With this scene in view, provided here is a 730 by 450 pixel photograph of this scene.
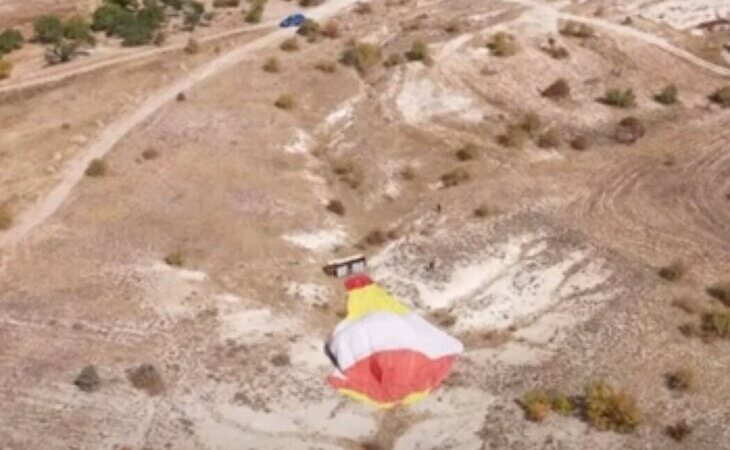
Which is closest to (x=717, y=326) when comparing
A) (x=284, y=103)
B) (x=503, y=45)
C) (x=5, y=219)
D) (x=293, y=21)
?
(x=284, y=103)

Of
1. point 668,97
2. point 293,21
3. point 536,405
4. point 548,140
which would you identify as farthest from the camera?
point 293,21

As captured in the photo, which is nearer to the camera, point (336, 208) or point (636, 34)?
point (336, 208)

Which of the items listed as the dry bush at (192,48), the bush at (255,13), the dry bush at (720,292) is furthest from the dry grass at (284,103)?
the dry bush at (720,292)

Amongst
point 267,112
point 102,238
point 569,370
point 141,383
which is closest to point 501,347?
point 569,370

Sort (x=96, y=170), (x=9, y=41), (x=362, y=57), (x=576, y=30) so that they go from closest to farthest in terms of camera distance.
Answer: (x=96, y=170), (x=362, y=57), (x=9, y=41), (x=576, y=30)

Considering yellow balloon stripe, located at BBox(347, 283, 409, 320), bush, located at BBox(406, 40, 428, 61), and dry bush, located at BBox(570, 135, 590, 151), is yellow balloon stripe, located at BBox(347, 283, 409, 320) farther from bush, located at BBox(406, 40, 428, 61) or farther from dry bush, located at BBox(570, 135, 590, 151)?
bush, located at BBox(406, 40, 428, 61)

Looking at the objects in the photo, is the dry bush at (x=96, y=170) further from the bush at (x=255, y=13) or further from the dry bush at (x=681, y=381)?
the dry bush at (x=681, y=381)

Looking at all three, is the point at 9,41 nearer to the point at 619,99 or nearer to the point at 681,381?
the point at 619,99
